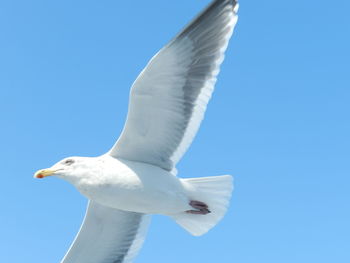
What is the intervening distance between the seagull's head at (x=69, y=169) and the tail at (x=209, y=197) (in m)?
1.15

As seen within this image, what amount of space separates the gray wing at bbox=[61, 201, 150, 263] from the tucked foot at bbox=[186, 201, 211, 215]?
100 centimetres

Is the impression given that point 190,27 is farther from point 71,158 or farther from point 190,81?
point 71,158

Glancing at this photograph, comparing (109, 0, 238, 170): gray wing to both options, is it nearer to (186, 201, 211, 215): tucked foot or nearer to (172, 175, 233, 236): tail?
(172, 175, 233, 236): tail

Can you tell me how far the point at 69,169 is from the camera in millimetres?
6969

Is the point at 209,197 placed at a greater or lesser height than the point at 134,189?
greater

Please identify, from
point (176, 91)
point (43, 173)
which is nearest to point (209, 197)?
point (176, 91)

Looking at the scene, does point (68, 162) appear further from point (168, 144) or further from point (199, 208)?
point (199, 208)

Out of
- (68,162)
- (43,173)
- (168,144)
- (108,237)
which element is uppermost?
(168,144)

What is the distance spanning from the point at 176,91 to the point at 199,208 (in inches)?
55.6

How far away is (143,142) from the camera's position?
711cm

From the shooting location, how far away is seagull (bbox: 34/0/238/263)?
21.8ft

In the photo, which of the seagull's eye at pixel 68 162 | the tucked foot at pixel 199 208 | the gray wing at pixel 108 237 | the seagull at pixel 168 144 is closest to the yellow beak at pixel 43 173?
the seagull at pixel 168 144

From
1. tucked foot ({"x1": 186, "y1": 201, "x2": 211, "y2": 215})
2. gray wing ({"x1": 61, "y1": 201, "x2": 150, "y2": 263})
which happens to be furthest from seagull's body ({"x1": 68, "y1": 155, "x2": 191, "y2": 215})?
gray wing ({"x1": 61, "y1": 201, "x2": 150, "y2": 263})

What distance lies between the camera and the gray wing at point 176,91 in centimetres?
662
